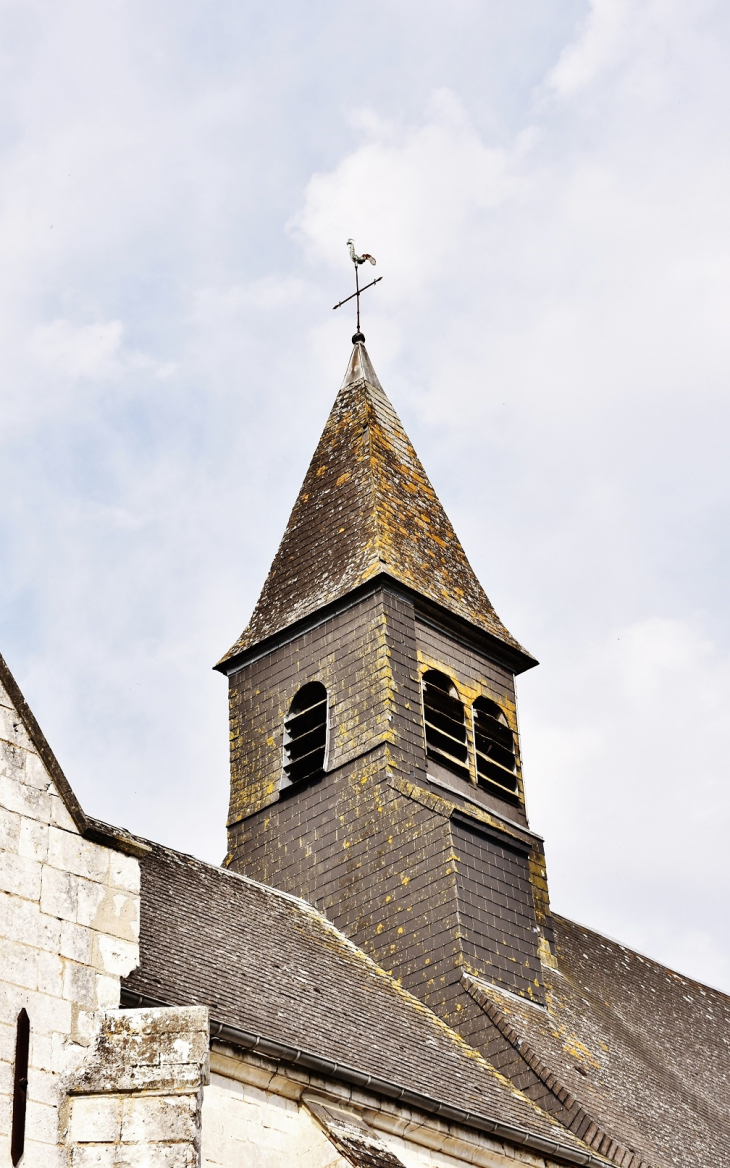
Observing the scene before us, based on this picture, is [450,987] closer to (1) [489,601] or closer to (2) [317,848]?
(2) [317,848]

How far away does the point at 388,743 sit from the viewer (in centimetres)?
1838

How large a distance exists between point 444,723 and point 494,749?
39.5 inches

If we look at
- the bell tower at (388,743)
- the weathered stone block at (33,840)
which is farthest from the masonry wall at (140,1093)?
the bell tower at (388,743)

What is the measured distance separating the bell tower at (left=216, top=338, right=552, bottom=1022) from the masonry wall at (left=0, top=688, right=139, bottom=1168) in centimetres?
852

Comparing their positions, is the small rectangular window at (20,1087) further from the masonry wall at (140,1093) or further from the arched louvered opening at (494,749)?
the arched louvered opening at (494,749)

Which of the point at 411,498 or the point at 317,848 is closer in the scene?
the point at 317,848

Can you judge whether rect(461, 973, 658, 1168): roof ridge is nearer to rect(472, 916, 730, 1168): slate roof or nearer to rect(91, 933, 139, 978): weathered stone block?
rect(472, 916, 730, 1168): slate roof

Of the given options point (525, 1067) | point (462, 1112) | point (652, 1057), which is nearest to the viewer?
point (462, 1112)

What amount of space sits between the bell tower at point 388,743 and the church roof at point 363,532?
34 millimetres

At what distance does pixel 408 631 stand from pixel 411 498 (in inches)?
115

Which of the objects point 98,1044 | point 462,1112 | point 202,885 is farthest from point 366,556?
point 98,1044

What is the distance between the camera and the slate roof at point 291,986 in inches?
520

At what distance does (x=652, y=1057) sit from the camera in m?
19.4

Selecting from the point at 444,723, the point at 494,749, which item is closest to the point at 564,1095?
the point at 444,723
